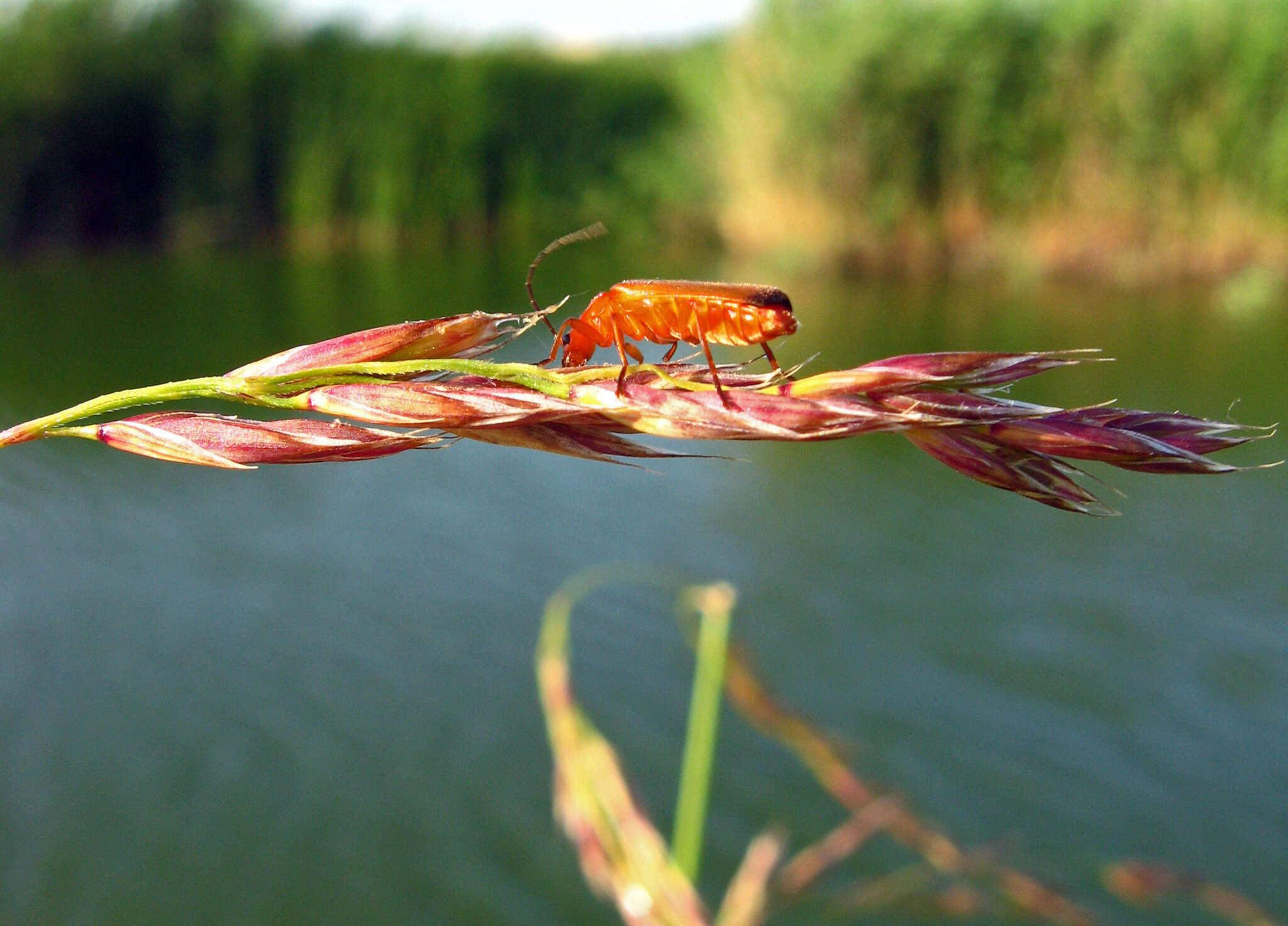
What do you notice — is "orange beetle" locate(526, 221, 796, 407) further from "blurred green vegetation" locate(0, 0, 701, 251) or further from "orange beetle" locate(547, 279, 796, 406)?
"blurred green vegetation" locate(0, 0, 701, 251)

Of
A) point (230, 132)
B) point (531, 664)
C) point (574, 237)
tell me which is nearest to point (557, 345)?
point (574, 237)

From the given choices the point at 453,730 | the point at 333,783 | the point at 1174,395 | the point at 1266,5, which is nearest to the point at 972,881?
the point at 453,730

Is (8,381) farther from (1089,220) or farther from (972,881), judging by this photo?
(1089,220)

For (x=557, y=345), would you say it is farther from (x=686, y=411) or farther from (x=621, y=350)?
(x=686, y=411)

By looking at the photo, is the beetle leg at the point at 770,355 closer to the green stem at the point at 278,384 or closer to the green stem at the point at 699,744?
the green stem at the point at 278,384

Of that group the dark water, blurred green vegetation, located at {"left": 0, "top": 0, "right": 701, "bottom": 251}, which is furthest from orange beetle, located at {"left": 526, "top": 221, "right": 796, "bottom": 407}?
blurred green vegetation, located at {"left": 0, "top": 0, "right": 701, "bottom": 251}

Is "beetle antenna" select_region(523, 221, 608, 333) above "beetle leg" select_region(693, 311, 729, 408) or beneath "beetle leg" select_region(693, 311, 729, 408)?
above

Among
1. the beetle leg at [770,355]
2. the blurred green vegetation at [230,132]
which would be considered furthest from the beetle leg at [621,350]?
the blurred green vegetation at [230,132]
